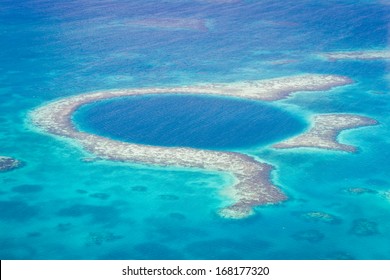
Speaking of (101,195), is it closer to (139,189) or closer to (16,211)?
(139,189)

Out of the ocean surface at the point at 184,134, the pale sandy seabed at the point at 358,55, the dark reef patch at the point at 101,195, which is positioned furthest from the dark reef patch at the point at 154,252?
the pale sandy seabed at the point at 358,55

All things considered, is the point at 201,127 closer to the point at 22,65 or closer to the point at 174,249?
the point at 174,249

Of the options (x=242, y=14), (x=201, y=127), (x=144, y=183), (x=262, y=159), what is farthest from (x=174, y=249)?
(x=242, y=14)

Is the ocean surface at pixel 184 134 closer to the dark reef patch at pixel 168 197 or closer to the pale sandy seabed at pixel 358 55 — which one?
the dark reef patch at pixel 168 197

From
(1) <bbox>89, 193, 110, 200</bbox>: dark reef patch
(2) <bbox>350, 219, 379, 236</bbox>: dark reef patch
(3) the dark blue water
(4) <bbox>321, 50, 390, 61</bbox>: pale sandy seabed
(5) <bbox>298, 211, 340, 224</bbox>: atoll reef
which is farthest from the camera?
(4) <bbox>321, 50, 390, 61</bbox>: pale sandy seabed

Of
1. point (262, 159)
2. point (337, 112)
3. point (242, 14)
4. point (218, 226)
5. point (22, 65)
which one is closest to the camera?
point (218, 226)

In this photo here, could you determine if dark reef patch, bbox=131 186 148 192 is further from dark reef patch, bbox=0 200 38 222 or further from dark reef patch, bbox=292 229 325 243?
dark reef patch, bbox=292 229 325 243

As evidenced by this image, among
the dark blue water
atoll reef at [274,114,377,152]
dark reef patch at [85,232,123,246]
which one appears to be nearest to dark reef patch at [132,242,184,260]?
dark reef patch at [85,232,123,246]
